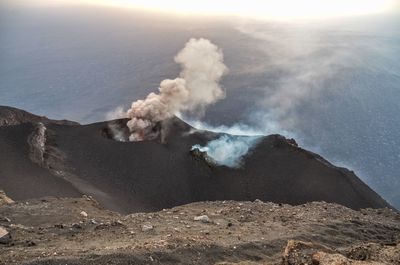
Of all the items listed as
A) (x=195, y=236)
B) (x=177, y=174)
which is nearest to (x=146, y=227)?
(x=195, y=236)

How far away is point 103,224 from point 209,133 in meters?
34.8

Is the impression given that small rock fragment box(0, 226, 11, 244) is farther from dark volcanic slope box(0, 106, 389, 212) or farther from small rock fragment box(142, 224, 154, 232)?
dark volcanic slope box(0, 106, 389, 212)

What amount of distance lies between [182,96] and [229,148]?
21.3m

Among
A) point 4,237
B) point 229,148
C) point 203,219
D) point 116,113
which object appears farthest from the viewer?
point 116,113

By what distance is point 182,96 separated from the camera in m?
70.4

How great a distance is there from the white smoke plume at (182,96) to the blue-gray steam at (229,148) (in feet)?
25.6

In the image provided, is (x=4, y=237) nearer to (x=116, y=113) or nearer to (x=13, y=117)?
(x=13, y=117)

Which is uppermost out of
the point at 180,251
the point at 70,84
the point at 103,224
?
the point at 180,251

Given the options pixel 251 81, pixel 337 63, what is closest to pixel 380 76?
pixel 337 63

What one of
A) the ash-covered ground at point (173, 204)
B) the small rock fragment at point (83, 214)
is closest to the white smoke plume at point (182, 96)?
the ash-covered ground at point (173, 204)

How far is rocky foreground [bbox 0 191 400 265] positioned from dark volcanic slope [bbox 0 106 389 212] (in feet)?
27.7

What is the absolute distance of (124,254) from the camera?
15.0m

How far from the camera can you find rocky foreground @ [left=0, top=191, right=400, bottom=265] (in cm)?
1454

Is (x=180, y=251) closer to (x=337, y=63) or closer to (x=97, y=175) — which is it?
(x=97, y=175)
